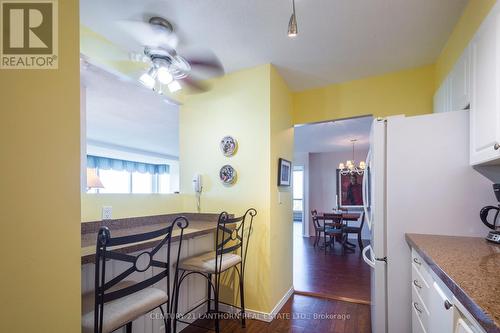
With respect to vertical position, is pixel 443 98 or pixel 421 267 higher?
pixel 443 98

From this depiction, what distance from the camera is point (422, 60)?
2199 mm

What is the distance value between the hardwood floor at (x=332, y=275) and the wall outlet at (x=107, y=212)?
2.24 meters

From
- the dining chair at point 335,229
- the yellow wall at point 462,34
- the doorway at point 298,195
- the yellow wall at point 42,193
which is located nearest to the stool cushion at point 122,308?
the yellow wall at point 42,193

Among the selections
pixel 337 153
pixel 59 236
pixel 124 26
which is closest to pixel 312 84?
pixel 124 26

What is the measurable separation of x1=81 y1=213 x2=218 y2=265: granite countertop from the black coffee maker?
1.79 metres

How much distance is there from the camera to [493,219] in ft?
4.65

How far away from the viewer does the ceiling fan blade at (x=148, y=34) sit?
1.71m

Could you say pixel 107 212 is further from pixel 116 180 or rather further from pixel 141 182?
pixel 141 182

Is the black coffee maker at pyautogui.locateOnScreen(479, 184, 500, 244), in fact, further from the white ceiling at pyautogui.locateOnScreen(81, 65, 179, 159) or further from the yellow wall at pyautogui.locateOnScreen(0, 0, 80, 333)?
the white ceiling at pyautogui.locateOnScreen(81, 65, 179, 159)

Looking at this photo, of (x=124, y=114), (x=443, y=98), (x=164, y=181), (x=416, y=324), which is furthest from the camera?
(x=164, y=181)

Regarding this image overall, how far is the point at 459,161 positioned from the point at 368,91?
131 centimetres

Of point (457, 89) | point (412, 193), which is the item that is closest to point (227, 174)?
point (412, 193)

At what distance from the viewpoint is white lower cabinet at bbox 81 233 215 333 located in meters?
1.48

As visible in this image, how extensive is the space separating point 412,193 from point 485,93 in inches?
26.2
